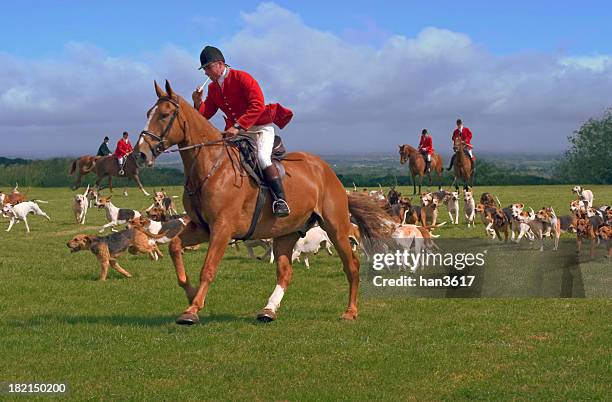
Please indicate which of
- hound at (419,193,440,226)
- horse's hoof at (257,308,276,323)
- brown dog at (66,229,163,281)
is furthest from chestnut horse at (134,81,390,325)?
hound at (419,193,440,226)

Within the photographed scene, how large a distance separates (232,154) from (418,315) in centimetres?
321

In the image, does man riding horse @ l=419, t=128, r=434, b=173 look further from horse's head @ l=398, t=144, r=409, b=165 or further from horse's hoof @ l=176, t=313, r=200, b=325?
horse's hoof @ l=176, t=313, r=200, b=325

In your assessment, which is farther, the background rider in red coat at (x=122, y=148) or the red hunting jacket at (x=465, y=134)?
the background rider in red coat at (x=122, y=148)

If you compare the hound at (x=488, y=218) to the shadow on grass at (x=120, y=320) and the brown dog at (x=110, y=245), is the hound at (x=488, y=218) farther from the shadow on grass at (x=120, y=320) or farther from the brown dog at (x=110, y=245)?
the shadow on grass at (x=120, y=320)

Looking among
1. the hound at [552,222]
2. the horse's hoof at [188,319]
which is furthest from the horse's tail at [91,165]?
the horse's hoof at [188,319]

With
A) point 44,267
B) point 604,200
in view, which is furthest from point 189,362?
point 604,200

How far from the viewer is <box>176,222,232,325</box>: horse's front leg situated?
29.3 ft

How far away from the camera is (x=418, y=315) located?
10680 mm

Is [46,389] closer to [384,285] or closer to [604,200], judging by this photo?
[384,285]

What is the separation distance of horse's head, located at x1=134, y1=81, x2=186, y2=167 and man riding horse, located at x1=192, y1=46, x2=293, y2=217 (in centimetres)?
61

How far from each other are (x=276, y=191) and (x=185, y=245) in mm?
1214

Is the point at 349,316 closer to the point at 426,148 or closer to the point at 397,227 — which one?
the point at 397,227

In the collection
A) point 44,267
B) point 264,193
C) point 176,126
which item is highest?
point 176,126

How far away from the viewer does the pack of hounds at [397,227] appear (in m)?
15.2
